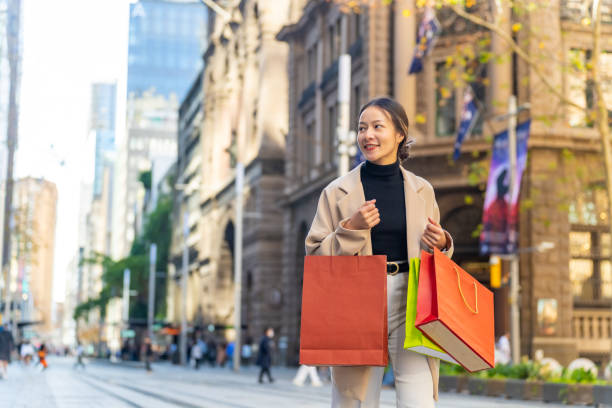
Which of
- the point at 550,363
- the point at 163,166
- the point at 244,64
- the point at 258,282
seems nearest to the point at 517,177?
the point at 550,363

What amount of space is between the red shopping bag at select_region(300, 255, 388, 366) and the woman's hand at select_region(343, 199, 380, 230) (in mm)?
158

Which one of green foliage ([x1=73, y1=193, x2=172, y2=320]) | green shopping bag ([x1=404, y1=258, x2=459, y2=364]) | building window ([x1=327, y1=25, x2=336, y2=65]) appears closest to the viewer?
green shopping bag ([x1=404, y1=258, x2=459, y2=364])

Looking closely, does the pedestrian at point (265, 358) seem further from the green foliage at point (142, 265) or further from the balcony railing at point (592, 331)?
the green foliage at point (142, 265)

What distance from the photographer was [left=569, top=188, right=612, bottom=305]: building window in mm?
32938

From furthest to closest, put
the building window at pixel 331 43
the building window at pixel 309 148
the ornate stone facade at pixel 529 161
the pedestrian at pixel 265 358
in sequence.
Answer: the building window at pixel 309 148
the building window at pixel 331 43
the ornate stone facade at pixel 529 161
the pedestrian at pixel 265 358

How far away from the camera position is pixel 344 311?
4.43m

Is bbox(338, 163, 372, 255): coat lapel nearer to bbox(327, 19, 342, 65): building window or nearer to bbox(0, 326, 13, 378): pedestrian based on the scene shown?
bbox(0, 326, 13, 378): pedestrian

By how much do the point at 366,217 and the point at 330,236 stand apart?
26 centimetres

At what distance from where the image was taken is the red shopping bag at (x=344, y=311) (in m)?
4.40

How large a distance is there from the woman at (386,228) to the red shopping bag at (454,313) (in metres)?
0.21

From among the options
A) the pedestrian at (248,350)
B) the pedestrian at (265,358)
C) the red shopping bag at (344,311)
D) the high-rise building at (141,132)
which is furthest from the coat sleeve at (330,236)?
the high-rise building at (141,132)

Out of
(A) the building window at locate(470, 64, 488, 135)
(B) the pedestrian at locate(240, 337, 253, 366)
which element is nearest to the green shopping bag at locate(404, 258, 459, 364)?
(A) the building window at locate(470, 64, 488, 135)

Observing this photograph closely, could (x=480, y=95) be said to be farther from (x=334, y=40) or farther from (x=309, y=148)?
(x=309, y=148)

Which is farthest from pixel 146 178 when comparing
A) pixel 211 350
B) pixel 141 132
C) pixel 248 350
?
pixel 248 350
